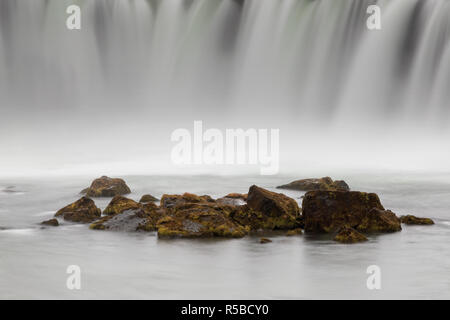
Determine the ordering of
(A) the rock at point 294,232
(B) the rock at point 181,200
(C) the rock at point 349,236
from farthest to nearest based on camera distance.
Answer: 1. (B) the rock at point 181,200
2. (A) the rock at point 294,232
3. (C) the rock at point 349,236

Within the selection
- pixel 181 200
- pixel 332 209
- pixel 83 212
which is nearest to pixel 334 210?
pixel 332 209

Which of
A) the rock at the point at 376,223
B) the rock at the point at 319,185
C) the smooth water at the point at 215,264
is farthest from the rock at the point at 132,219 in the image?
the rock at the point at 319,185

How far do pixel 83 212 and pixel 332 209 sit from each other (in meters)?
4.21

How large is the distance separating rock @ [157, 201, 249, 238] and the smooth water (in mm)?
240

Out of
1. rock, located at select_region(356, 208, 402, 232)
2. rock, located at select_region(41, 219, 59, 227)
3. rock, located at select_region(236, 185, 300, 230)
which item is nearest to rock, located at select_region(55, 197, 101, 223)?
rock, located at select_region(41, 219, 59, 227)

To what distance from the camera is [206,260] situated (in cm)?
759

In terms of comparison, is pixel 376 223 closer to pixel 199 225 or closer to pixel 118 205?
pixel 199 225

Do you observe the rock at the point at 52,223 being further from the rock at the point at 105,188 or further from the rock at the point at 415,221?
the rock at the point at 415,221

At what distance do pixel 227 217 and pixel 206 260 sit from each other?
1.90 meters

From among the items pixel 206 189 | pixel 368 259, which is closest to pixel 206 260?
pixel 368 259

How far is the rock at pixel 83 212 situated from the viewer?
1048cm

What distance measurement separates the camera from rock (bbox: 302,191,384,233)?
9289 millimetres

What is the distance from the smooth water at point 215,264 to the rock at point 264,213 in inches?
18.8

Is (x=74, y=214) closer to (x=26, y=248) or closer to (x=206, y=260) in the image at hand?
(x=26, y=248)
